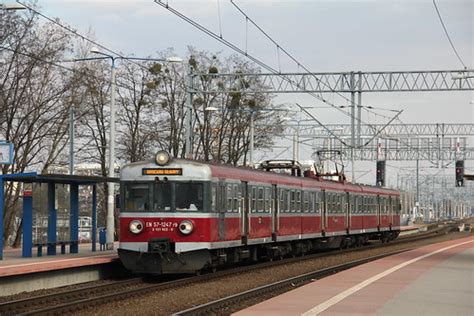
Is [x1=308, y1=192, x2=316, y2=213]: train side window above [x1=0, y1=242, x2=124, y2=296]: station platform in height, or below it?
above

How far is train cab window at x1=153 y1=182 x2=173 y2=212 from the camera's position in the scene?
798 inches

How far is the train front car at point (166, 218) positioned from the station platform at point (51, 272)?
1066 millimetres

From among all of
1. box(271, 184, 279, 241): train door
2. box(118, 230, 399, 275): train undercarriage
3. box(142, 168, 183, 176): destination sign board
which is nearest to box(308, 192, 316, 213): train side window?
box(271, 184, 279, 241): train door

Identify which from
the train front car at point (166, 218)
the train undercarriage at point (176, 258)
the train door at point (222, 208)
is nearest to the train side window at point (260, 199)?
the train undercarriage at point (176, 258)

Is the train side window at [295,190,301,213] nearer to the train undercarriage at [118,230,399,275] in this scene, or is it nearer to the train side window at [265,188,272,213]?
the train undercarriage at [118,230,399,275]

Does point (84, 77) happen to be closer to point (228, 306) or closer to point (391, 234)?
point (391, 234)

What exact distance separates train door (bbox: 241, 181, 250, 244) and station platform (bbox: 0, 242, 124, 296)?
3.46m

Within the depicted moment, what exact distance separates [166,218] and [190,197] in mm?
785

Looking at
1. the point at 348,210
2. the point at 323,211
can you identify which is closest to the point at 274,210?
the point at 323,211

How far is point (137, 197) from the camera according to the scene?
20.6 m

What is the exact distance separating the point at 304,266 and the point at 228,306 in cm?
1034

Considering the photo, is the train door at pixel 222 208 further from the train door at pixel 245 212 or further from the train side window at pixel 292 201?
the train side window at pixel 292 201

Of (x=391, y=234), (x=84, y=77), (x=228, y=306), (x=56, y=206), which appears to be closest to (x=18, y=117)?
(x=84, y=77)

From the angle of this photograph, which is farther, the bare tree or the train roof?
the bare tree
